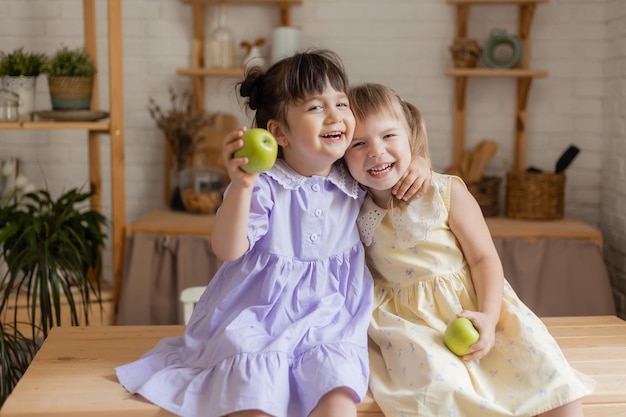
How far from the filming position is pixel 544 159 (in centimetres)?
392

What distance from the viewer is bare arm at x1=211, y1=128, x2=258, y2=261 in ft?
5.27

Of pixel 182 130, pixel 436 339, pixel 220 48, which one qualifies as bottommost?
pixel 436 339

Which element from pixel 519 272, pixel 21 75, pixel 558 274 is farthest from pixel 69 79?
pixel 558 274

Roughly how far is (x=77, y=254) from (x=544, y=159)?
227cm

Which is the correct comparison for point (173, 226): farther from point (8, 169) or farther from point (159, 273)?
point (8, 169)

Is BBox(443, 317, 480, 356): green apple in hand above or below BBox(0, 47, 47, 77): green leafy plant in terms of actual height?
below

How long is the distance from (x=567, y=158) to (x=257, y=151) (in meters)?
2.33

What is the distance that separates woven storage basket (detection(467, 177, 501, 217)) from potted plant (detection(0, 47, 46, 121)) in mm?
1911

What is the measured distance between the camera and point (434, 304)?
74.5 inches

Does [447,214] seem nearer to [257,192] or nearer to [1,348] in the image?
[257,192]

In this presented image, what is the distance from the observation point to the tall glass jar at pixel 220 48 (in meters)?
3.72

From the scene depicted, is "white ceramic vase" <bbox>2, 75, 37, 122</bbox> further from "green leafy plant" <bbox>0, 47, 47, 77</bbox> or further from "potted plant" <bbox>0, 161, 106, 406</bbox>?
"potted plant" <bbox>0, 161, 106, 406</bbox>

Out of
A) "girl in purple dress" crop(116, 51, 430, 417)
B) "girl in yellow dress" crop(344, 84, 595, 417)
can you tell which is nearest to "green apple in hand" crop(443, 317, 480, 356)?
"girl in yellow dress" crop(344, 84, 595, 417)

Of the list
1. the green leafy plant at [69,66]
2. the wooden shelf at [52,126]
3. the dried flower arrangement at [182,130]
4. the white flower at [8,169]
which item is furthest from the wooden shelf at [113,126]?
the white flower at [8,169]
